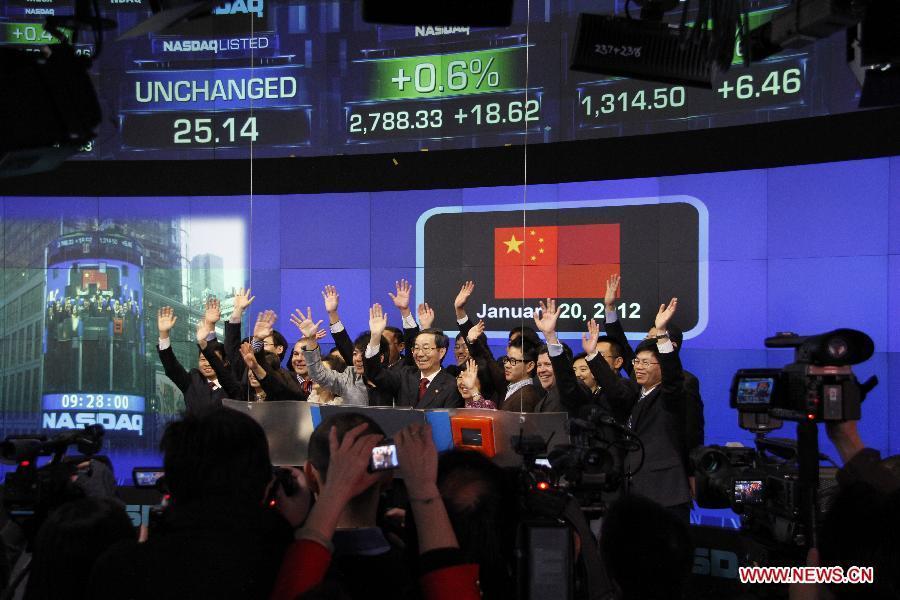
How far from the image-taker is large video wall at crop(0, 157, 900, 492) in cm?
551

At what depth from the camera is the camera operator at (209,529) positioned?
4.67ft

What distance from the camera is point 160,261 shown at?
278 inches

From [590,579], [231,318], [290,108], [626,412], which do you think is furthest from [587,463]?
[290,108]

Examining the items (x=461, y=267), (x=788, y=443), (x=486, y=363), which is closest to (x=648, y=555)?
(x=788, y=443)

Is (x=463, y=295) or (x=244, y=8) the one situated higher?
(x=244, y=8)

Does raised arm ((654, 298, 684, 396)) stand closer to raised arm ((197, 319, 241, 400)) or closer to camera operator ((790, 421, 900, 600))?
raised arm ((197, 319, 241, 400))

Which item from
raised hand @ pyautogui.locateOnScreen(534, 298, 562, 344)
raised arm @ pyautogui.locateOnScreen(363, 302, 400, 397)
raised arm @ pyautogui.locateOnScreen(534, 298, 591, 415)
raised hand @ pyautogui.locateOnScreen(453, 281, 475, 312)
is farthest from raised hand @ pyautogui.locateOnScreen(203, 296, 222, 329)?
raised arm @ pyautogui.locateOnScreen(534, 298, 591, 415)

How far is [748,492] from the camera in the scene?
2.80 m

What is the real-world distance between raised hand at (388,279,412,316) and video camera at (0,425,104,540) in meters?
3.59

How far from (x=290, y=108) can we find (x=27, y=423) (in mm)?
3108

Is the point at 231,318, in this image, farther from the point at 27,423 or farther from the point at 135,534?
the point at 135,534

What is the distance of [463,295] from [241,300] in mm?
1619

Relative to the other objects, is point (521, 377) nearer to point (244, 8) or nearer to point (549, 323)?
point (549, 323)

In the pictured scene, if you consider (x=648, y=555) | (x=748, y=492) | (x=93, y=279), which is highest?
(x=93, y=279)
